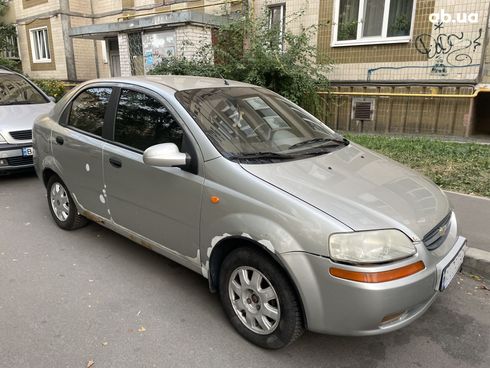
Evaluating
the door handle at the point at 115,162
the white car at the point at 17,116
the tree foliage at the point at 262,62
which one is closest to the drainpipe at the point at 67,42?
the tree foliage at the point at 262,62

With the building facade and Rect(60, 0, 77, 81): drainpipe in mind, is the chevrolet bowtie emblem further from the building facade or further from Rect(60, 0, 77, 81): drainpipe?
Rect(60, 0, 77, 81): drainpipe

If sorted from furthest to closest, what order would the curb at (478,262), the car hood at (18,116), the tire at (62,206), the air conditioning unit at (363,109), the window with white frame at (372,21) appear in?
1. the air conditioning unit at (363,109)
2. the window with white frame at (372,21)
3. the car hood at (18,116)
4. the tire at (62,206)
5. the curb at (478,262)

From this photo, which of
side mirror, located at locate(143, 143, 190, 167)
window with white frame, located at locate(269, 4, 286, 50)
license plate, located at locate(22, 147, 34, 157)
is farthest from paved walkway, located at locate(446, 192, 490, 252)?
window with white frame, located at locate(269, 4, 286, 50)

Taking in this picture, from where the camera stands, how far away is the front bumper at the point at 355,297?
2186 millimetres

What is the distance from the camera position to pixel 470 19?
7977 mm

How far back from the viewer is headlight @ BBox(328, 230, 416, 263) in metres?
2.20

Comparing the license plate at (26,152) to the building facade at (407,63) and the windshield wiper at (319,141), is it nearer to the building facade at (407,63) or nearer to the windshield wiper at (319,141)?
the windshield wiper at (319,141)

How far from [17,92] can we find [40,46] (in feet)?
43.7

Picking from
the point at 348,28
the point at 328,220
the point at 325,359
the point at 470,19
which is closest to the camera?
the point at 328,220

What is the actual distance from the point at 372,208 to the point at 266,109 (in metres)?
1.44

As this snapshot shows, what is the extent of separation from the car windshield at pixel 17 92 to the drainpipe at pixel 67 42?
10.2 metres

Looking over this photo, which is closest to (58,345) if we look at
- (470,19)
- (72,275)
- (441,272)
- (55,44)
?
(72,275)

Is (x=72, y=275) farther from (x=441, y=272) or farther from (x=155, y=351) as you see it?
(x=441, y=272)

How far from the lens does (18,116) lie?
6453 millimetres
